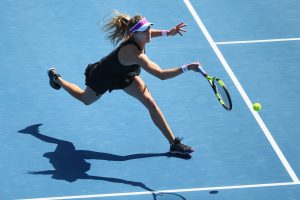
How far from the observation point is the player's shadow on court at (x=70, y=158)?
9.65 m

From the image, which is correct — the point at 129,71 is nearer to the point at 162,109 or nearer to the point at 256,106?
the point at 162,109

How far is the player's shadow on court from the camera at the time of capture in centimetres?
965

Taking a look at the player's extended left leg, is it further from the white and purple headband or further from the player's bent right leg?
the white and purple headband

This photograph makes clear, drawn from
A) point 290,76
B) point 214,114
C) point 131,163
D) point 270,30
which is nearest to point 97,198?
point 131,163

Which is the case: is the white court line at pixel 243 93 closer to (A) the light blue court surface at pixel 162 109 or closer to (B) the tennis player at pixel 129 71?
(A) the light blue court surface at pixel 162 109

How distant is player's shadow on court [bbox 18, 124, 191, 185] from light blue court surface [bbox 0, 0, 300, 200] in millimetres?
13

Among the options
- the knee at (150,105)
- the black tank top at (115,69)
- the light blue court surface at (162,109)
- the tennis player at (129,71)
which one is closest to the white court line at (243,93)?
the light blue court surface at (162,109)

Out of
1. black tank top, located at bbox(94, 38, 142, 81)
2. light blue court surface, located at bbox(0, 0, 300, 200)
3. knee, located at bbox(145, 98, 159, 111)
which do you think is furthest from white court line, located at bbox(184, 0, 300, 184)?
black tank top, located at bbox(94, 38, 142, 81)

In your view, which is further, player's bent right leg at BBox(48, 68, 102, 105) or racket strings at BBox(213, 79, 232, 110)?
player's bent right leg at BBox(48, 68, 102, 105)

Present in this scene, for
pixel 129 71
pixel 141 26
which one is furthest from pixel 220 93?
pixel 141 26

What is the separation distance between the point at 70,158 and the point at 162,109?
158 cm

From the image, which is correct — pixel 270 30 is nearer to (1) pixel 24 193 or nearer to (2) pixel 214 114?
(2) pixel 214 114

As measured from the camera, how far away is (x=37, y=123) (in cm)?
1051

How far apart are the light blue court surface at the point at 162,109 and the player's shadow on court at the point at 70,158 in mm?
13
